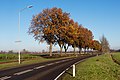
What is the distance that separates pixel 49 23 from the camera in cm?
6353

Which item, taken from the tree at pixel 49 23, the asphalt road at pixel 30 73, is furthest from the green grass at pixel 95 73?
the tree at pixel 49 23

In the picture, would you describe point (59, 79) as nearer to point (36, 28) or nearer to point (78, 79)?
point (78, 79)

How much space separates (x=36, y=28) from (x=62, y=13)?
27.6 ft

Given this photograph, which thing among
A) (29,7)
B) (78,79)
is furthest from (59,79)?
(29,7)

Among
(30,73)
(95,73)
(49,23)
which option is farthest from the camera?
(49,23)

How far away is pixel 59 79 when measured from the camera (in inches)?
667

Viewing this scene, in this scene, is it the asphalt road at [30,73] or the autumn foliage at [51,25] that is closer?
the asphalt road at [30,73]

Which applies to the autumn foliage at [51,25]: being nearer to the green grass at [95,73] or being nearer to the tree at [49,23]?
the tree at [49,23]

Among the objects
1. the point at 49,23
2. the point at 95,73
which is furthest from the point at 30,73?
the point at 49,23

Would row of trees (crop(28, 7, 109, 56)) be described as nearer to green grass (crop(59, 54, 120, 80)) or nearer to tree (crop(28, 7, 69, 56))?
tree (crop(28, 7, 69, 56))

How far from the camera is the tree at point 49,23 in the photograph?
63.8 metres

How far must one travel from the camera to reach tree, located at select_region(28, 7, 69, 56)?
63.8 m

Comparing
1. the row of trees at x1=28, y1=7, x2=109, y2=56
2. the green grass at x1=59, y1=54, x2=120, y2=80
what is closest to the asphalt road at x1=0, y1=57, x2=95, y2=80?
the green grass at x1=59, y1=54, x2=120, y2=80

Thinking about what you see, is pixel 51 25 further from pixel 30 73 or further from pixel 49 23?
pixel 30 73
